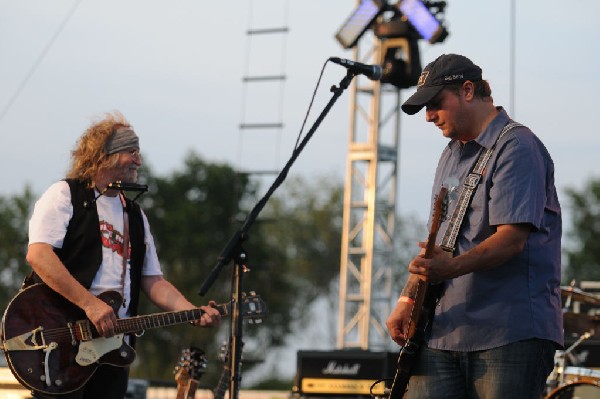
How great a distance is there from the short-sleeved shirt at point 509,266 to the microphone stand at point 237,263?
122 cm

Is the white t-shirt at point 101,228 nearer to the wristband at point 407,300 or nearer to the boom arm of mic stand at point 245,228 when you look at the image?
the boom arm of mic stand at point 245,228

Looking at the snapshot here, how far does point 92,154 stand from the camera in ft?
18.9

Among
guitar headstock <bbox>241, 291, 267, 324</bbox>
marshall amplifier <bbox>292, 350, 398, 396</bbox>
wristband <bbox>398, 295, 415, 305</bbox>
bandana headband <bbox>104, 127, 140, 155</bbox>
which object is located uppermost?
bandana headband <bbox>104, 127, 140, 155</bbox>

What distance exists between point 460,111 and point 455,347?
0.84 meters

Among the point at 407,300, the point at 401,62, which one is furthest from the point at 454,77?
the point at 401,62

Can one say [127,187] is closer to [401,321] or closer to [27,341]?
[27,341]

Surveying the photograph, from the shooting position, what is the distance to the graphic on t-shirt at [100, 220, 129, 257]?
5637 millimetres

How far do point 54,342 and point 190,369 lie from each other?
1.25 metres

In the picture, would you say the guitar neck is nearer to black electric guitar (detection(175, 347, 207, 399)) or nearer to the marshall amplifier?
black electric guitar (detection(175, 347, 207, 399))

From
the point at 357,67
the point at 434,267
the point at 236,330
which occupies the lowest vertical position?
the point at 236,330

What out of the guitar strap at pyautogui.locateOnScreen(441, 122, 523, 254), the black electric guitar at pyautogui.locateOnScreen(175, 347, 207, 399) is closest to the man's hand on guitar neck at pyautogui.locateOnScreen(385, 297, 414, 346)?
the guitar strap at pyautogui.locateOnScreen(441, 122, 523, 254)

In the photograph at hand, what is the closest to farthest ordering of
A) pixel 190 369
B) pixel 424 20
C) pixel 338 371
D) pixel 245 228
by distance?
1. pixel 245 228
2. pixel 190 369
3. pixel 338 371
4. pixel 424 20

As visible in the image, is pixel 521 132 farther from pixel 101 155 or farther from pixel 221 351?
pixel 221 351

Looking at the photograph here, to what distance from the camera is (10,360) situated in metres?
5.48
